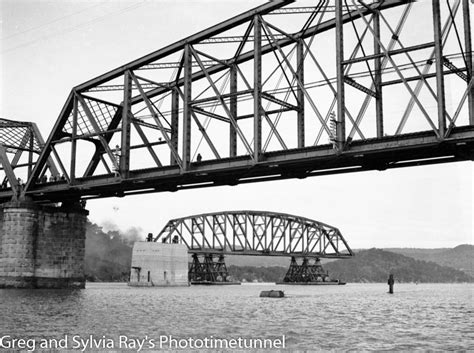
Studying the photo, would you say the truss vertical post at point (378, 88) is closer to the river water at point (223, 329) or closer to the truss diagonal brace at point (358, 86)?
the truss diagonal brace at point (358, 86)

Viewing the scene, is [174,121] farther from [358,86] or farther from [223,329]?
[223,329]

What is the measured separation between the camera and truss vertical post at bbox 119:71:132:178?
188ft

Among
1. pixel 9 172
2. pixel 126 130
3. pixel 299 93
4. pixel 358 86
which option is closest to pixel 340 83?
pixel 358 86

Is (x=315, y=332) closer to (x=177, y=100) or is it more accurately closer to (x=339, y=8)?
(x=339, y=8)

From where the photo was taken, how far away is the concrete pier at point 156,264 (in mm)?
120625

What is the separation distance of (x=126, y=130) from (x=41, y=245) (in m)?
21.1

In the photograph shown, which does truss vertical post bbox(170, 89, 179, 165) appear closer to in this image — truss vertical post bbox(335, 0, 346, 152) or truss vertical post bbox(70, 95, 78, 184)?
truss vertical post bbox(70, 95, 78, 184)

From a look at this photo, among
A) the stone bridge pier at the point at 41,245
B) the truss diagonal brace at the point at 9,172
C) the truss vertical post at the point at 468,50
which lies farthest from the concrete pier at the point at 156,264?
the truss vertical post at the point at 468,50

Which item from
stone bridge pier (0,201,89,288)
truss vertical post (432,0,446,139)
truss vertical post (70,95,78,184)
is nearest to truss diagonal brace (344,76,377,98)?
truss vertical post (432,0,446,139)

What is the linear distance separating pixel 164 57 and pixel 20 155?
127 feet

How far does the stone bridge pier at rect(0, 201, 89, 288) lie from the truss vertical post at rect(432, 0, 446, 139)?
4889 centimetres

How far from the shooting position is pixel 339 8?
45.7 meters

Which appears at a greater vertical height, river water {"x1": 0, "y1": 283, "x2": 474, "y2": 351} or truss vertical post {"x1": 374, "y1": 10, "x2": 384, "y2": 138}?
truss vertical post {"x1": 374, "y1": 10, "x2": 384, "y2": 138}

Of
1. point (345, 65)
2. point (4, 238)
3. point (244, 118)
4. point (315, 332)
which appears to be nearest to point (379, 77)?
point (345, 65)
